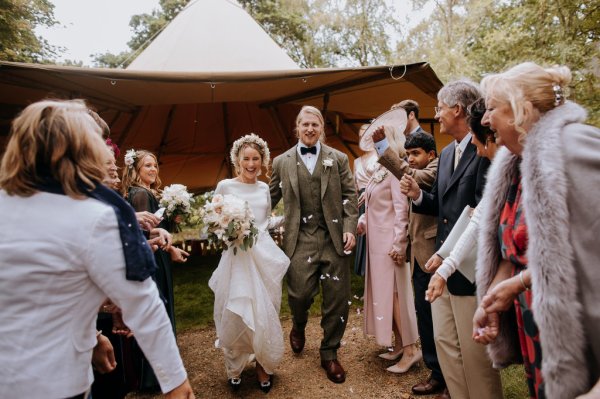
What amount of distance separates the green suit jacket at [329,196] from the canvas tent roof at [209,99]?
1800 mm

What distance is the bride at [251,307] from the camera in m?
3.16

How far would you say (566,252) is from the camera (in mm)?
1335

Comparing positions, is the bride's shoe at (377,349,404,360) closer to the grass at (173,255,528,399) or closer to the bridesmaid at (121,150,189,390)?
the grass at (173,255,528,399)

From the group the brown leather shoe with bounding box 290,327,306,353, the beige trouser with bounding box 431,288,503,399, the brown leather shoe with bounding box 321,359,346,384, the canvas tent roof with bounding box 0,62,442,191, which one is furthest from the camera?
the canvas tent roof with bounding box 0,62,442,191

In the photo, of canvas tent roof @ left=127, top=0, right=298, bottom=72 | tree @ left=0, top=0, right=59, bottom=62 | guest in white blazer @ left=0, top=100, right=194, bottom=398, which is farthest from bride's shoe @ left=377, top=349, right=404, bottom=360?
tree @ left=0, top=0, right=59, bottom=62

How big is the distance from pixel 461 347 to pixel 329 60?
1725 centimetres

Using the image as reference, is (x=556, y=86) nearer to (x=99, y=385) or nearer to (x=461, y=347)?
(x=461, y=347)

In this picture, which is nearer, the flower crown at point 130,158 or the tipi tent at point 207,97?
the flower crown at point 130,158

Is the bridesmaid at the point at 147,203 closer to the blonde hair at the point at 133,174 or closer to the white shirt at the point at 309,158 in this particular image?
the blonde hair at the point at 133,174

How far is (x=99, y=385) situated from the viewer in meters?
2.18

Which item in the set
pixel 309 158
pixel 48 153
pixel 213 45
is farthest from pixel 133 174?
pixel 213 45

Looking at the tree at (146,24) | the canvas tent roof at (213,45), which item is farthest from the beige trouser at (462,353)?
the tree at (146,24)

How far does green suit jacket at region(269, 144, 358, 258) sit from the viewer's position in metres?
3.67

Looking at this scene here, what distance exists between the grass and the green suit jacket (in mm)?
1681
